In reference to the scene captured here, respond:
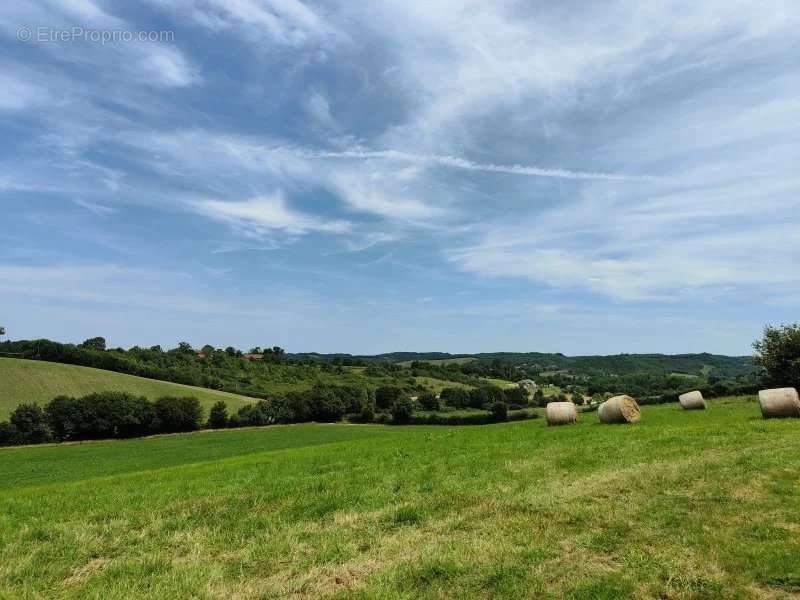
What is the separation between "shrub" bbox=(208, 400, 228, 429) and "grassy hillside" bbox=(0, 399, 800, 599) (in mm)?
86191

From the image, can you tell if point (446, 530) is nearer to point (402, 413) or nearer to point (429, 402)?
point (402, 413)

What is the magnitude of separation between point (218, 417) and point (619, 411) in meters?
85.8

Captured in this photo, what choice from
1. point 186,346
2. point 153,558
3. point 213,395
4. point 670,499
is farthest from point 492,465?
point 186,346

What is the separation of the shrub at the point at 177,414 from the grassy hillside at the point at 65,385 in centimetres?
779

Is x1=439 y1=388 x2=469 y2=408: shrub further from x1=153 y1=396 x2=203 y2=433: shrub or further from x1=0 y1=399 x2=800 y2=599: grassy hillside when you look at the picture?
x1=0 y1=399 x2=800 y2=599: grassy hillside

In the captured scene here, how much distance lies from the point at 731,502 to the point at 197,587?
8.05m

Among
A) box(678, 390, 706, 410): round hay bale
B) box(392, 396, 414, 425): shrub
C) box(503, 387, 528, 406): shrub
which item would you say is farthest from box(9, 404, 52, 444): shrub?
box(503, 387, 528, 406): shrub

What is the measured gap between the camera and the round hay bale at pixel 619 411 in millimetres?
22016

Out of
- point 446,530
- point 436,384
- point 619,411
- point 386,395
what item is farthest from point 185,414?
point 446,530

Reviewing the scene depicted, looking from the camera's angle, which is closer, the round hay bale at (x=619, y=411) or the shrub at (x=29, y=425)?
the round hay bale at (x=619, y=411)

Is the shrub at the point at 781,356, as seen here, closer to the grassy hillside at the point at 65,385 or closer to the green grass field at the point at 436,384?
the grassy hillside at the point at 65,385

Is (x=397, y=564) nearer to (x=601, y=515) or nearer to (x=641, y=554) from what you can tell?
(x=641, y=554)

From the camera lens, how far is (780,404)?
20.3 metres

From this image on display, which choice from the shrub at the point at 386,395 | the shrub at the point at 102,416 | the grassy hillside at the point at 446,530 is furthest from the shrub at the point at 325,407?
the grassy hillside at the point at 446,530
